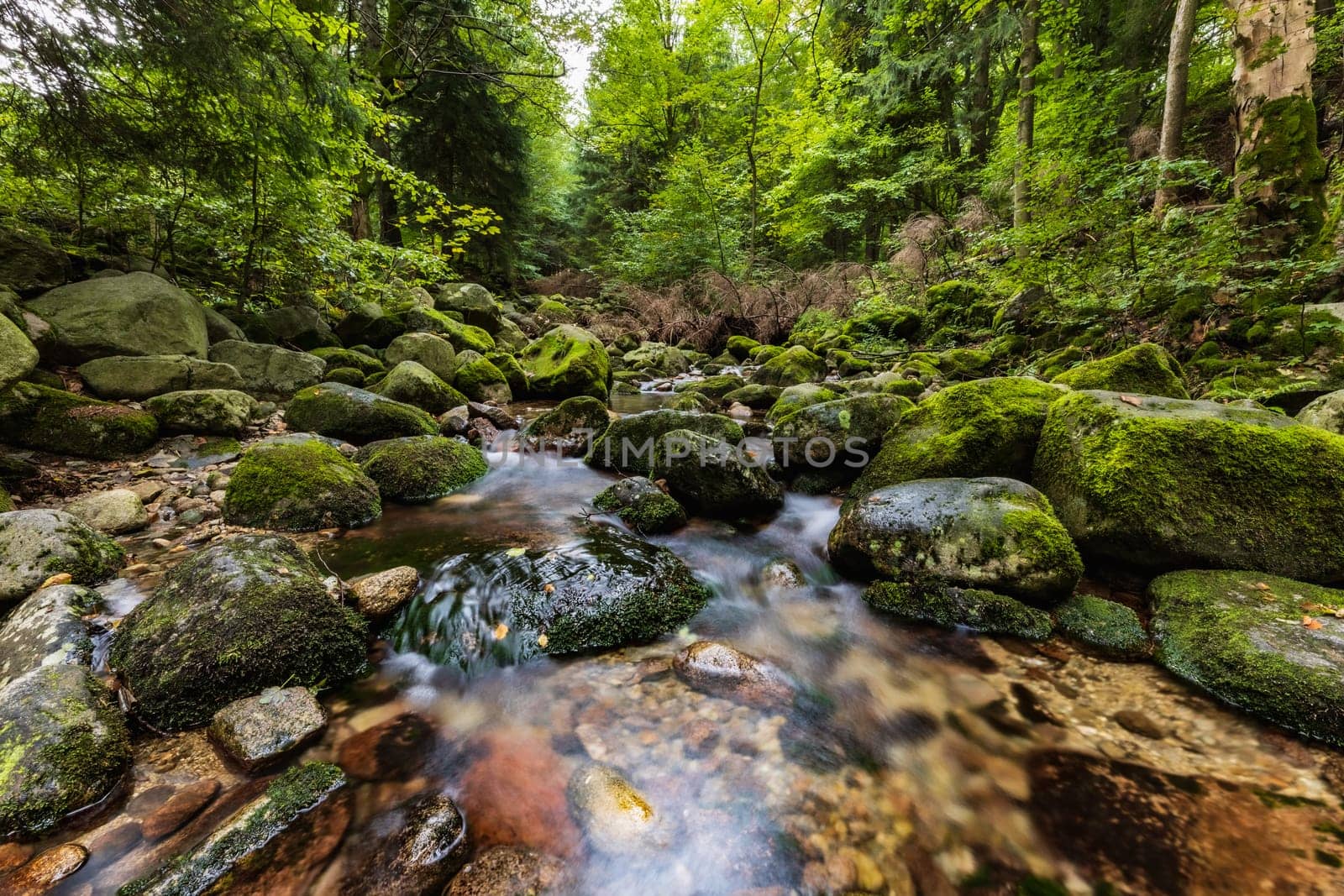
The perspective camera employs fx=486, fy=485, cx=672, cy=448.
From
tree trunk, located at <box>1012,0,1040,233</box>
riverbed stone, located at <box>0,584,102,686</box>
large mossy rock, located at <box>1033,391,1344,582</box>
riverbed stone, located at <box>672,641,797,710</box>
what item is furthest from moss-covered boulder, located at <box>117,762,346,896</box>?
tree trunk, located at <box>1012,0,1040,233</box>

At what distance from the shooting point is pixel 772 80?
630 inches

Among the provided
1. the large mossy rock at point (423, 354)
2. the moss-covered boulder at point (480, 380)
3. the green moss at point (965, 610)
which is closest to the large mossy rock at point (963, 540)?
the green moss at point (965, 610)

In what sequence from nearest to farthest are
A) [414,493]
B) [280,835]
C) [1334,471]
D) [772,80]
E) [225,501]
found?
1. [280,835]
2. [1334,471]
3. [225,501]
4. [414,493]
5. [772,80]

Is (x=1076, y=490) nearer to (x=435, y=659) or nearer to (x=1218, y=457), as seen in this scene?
(x=1218, y=457)

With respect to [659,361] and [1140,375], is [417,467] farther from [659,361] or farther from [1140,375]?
[659,361]

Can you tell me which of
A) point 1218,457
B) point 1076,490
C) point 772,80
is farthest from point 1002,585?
point 772,80

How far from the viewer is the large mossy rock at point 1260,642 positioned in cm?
198

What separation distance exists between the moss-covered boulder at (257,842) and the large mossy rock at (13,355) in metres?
4.63

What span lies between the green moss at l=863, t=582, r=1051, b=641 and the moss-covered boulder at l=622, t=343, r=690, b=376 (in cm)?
955

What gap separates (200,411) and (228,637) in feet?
14.1

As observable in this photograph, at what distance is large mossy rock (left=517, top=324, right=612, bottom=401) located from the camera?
900 cm

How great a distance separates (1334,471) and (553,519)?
4.89 metres

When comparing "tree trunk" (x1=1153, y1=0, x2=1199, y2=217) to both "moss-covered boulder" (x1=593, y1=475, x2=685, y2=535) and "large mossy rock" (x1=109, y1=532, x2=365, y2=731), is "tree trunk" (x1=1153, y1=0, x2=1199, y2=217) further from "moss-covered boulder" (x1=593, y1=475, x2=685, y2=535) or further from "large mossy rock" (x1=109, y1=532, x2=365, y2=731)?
"large mossy rock" (x1=109, y1=532, x2=365, y2=731)

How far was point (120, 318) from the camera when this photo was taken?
5.20 metres
